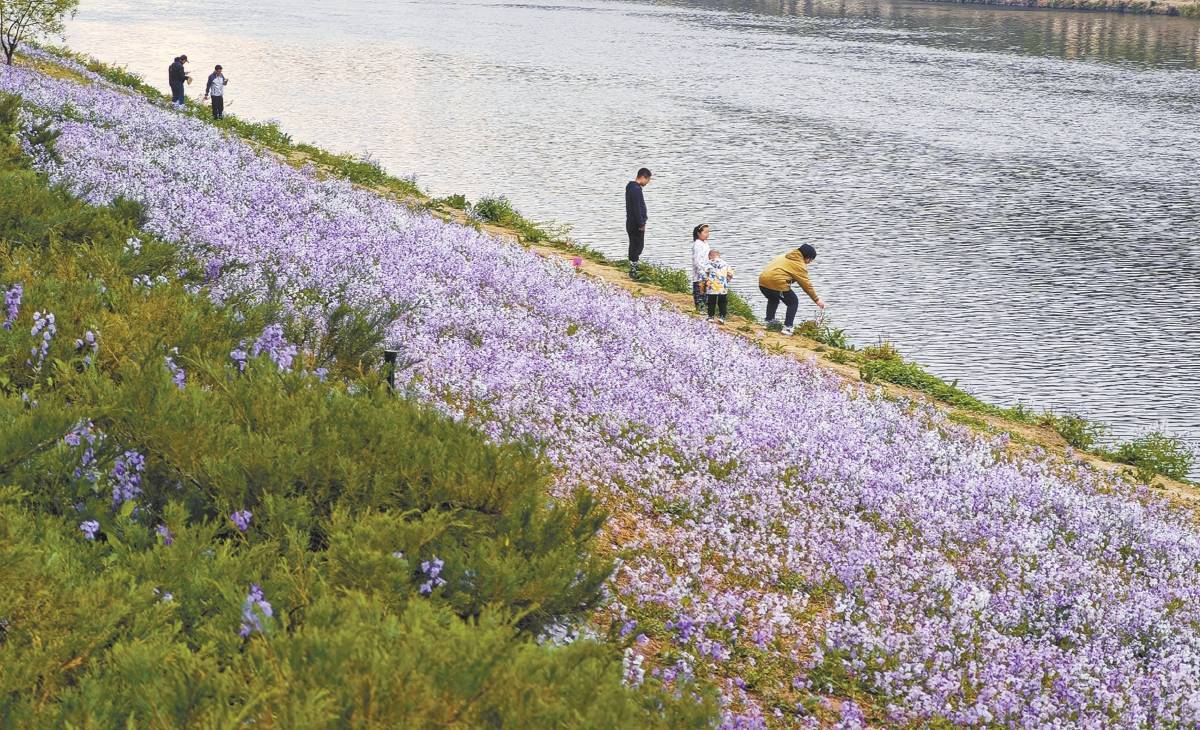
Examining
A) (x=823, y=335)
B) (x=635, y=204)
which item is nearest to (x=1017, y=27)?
(x=635, y=204)

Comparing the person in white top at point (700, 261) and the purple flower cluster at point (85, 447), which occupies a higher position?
the purple flower cluster at point (85, 447)

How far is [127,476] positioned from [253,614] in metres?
1.89

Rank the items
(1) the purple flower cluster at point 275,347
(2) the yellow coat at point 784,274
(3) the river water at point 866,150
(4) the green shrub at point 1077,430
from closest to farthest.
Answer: (1) the purple flower cluster at point 275,347, (4) the green shrub at point 1077,430, (2) the yellow coat at point 784,274, (3) the river water at point 866,150

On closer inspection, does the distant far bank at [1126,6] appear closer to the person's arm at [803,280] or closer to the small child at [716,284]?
the person's arm at [803,280]

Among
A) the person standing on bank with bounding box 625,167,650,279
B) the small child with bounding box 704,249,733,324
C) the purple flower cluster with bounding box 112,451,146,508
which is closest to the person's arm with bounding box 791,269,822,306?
the small child with bounding box 704,249,733,324

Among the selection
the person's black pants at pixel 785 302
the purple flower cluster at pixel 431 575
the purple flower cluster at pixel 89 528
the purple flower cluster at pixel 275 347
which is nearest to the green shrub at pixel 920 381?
the person's black pants at pixel 785 302

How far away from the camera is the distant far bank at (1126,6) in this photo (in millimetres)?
115312

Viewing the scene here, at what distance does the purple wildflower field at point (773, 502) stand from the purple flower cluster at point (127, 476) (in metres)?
0.09

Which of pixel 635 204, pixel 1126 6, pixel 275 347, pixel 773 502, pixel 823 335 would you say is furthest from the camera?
pixel 1126 6

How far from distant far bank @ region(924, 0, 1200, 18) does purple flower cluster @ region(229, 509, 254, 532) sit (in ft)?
426

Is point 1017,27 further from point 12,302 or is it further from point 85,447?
point 85,447

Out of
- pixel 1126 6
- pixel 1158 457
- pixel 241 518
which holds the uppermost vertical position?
pixel 1126 6

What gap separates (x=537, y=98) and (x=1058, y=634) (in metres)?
55.8

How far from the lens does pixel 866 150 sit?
1863 inches
